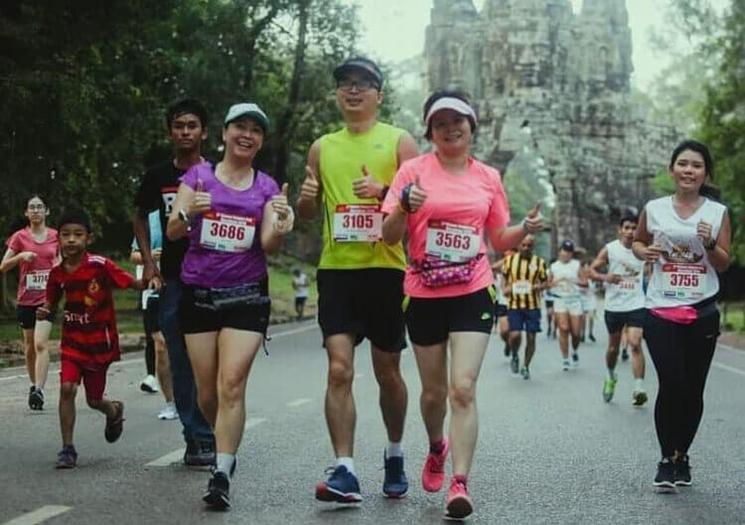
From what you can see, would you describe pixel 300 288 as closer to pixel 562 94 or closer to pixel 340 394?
pixel 562 94

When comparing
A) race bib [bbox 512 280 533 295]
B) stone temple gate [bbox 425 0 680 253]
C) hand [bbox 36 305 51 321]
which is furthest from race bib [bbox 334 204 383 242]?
stone temple gate [bbox 425 0 680 253]

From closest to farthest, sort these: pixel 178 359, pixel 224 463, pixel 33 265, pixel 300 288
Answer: pixel 224 463 < pixel 178 359 < pixel 33 265 < pixel 300 288

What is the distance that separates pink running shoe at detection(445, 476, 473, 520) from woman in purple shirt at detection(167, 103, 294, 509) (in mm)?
1212

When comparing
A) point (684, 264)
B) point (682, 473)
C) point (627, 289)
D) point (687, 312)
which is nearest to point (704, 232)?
point (684, 264)

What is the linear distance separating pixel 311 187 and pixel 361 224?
0.34 meters

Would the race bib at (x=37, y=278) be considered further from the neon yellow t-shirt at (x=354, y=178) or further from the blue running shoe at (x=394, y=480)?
the blue running shoe at (x=394, y=480)

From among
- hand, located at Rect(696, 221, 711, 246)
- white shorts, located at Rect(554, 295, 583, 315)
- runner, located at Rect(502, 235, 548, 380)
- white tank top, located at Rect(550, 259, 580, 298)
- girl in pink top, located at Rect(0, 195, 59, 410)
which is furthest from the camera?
white tank top, located at Rect(550, 259, 580, 298)

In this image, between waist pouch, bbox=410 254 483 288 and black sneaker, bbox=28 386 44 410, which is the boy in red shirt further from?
black sneaker, bbox=28 386 44 410

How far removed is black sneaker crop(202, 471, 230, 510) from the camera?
7.15 meters

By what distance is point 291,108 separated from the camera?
41250 millimetres

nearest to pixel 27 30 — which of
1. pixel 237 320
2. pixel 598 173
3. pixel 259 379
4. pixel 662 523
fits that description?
pixel 259 379

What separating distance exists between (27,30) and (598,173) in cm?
4717

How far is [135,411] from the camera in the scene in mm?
12820

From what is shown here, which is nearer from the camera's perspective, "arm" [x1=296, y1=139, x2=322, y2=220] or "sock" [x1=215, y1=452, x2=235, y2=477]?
"sock" [x1=215, y1=452, x2=235, y2=477]
